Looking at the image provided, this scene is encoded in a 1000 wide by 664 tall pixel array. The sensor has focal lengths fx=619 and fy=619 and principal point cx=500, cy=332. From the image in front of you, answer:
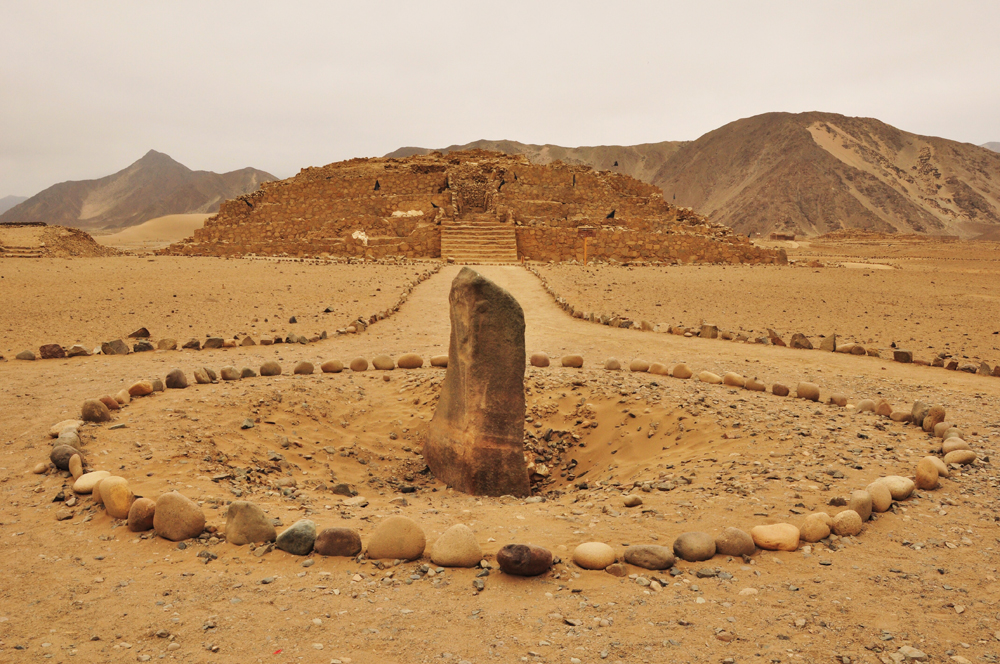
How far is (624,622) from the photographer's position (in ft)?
8.06

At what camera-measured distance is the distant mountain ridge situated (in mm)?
69812

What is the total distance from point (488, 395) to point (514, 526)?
1450 millimetres

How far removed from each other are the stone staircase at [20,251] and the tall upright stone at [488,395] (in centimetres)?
2107

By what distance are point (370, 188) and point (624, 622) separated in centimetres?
2909

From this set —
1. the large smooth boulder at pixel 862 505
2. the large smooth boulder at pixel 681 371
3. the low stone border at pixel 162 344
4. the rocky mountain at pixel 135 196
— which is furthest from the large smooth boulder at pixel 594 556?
the rocky mountain at pixel 135 196

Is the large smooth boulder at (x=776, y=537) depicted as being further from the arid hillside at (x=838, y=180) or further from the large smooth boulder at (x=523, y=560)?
the arid hillside at (x=838, y=180)

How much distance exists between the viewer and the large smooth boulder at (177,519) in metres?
3.10

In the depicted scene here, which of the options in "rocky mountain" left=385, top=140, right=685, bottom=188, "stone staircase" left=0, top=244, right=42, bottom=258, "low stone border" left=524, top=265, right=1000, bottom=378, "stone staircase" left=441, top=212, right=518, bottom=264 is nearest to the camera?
"low stone border" left=524, top=265, right=1000, bottom=378

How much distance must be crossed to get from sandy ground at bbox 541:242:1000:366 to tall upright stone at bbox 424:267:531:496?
19.5 feet

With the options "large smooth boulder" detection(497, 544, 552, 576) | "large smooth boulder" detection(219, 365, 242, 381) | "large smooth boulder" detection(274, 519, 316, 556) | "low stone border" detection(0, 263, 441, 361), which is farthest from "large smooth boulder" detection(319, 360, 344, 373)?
"large smooth boulder" detection(497, 544, 552, 576)

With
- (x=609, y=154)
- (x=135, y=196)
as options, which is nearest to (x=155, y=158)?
(x=135, y=196)

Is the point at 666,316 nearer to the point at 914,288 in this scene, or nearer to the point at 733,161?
the point at 914,288

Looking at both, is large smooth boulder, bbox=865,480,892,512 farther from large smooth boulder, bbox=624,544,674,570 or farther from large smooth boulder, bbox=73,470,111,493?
large smooth boulder, bbox=73,470,111,493

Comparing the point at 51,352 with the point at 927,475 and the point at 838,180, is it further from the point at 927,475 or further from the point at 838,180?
the point at 838,180
